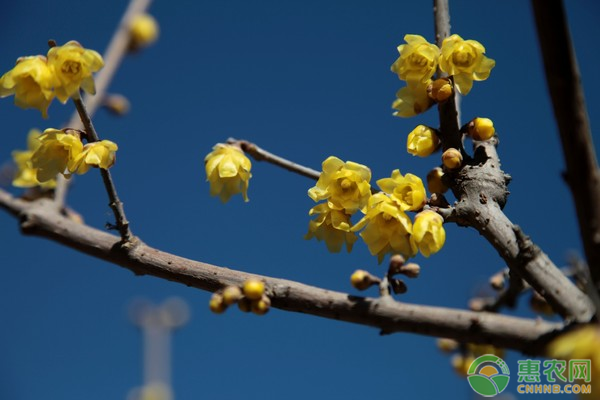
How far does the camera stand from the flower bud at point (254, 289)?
1.55 meters

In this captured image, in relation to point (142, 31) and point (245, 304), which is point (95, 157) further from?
point (142, 31)

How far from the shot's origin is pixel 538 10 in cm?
117

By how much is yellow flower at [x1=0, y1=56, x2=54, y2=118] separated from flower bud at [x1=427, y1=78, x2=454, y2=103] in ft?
4.04

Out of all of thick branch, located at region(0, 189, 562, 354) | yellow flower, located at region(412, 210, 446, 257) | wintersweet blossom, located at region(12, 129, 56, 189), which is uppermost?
wintersweet blossom, located at region(12, 129, 56, 189)

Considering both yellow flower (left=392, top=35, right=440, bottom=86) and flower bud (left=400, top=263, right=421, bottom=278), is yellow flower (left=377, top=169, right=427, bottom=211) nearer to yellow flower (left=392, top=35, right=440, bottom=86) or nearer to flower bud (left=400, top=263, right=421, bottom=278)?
flower bud (left=400, top=263, right=421, bottom=278)

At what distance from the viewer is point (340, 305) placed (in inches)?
57.9

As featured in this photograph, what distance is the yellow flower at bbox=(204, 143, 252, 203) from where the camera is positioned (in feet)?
7.53

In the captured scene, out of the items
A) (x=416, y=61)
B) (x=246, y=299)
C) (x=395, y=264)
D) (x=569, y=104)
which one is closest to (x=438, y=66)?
(x=416, y=61)

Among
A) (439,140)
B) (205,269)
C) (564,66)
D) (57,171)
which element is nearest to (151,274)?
(205,269)

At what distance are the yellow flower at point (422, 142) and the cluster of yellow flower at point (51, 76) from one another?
3.49ft

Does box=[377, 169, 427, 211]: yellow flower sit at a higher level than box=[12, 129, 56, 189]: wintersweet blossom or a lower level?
lower

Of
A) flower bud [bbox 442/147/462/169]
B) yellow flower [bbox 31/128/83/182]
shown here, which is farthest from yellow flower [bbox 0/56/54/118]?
flower bud [bbox 442/147/462/169]

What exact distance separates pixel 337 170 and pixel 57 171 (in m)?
0.99

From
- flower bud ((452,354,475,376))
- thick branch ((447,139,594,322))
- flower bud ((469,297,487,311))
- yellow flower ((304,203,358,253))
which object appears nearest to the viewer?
thick branch ((447,139,594,322))
